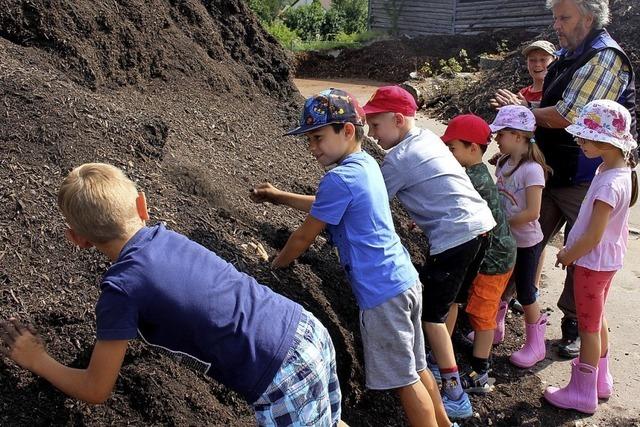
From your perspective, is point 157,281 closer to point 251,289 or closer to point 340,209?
point 251,289

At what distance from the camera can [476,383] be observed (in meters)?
4.16

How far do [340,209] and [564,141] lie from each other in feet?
6.59

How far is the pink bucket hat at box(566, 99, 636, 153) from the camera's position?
367 centimetres

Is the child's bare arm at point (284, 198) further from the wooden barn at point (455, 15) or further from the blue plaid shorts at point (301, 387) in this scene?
the wooden barn at point (455, 15)

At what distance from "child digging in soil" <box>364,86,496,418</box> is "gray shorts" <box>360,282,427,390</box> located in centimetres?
41

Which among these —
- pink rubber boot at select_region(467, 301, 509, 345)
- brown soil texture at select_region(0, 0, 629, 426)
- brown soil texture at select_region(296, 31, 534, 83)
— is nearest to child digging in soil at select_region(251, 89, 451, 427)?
brown soil texture at select_region(0, 0, 629, 426)

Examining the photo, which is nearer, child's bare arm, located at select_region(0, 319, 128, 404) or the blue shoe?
child's bare arm, located at select_region(0, 319, 128, 404)

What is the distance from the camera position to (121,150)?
395 centimetres

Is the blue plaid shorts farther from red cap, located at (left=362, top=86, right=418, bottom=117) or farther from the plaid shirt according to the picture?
the plaid shirt

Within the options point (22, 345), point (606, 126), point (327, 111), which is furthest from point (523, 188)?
point (22, 345)

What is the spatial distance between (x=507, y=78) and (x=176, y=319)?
1200cm

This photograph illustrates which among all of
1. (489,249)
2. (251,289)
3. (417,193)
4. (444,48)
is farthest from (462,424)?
(444,48)

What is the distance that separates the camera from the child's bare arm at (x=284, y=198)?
11.9 feet

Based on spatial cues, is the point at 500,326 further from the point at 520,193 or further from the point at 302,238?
the point at 302,238
